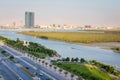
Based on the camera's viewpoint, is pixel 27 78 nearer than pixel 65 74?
Yes

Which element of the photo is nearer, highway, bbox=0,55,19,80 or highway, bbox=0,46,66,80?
highway, bbox=0,55,19,80

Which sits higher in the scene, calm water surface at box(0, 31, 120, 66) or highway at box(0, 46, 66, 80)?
highway at box(0, 46, 66, 80)

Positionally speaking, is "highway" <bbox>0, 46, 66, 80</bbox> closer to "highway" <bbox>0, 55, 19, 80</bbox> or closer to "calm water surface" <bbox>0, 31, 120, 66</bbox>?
"highway" <bbox>0, 55, 19, 80</bbox>

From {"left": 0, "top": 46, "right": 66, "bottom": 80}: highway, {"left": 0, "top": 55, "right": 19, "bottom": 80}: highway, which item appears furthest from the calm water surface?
{"left": 0, "top": 55, "right": 19, "bottom": 80}: highway

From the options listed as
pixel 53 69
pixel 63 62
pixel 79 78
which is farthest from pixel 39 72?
pixel 63 62

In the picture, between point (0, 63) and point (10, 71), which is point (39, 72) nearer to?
point (10, 71)

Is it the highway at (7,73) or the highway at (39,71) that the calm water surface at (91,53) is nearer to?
the highway at (39,71)

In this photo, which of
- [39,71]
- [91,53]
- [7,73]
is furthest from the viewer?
[91,53]

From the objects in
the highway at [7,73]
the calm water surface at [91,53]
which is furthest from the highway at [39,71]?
the calm water surface at [91,53]

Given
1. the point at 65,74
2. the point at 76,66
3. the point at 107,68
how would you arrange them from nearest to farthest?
the point at 65,74 < the point at 107,68 < the point at 76,66

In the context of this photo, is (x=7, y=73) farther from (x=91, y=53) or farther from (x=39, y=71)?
(x=91, y=53)

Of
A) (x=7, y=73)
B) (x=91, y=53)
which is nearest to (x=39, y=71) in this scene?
(x=7, y=73)
